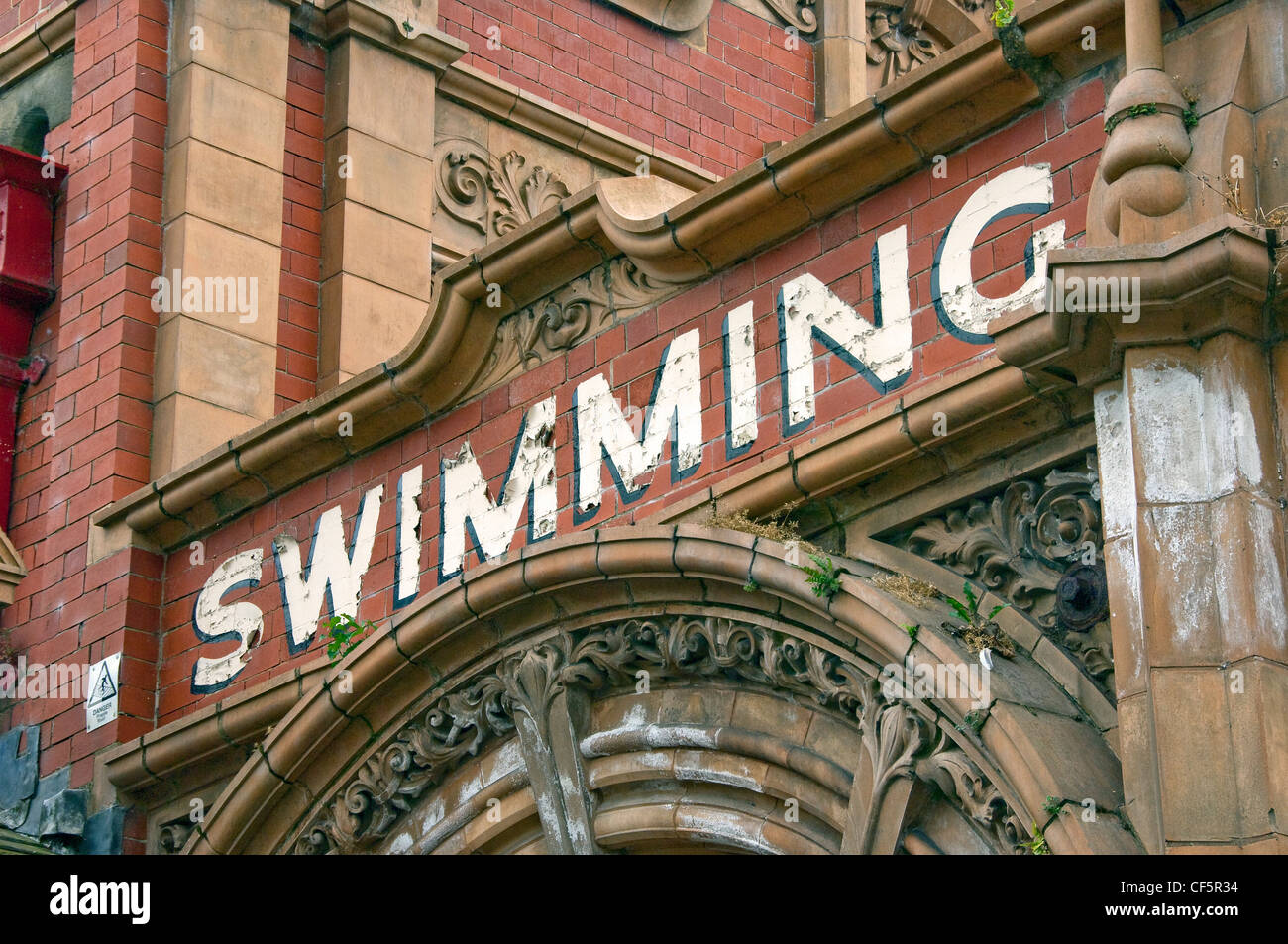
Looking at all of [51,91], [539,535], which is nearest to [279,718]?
[539,535]

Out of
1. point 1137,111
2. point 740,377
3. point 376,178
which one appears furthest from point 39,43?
point 1137,111

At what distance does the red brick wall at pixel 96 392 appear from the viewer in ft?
44.5

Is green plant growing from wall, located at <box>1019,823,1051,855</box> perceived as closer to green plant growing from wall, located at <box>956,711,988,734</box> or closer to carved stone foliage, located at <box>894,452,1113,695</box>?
green plant growing from wall, located at <box>956,711,988,734</box>

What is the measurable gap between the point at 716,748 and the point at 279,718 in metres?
2.90

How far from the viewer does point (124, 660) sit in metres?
13.4

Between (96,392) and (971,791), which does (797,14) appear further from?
(971,791)

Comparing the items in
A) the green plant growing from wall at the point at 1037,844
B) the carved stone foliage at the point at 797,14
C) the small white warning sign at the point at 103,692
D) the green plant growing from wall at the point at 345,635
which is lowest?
the green plant growing from wall at the point at 1037,844

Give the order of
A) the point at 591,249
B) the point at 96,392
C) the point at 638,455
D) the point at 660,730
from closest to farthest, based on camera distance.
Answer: the point at 660,730, the point at 638,455, the point at 591,249, the point at 96,392

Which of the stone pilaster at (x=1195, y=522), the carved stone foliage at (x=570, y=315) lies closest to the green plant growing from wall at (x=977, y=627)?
the stone pilaster at (x=1195, y=522)

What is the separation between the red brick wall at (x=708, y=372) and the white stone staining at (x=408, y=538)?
0.20 feet

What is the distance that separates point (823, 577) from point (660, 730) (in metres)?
1.32

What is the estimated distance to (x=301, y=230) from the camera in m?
15.6

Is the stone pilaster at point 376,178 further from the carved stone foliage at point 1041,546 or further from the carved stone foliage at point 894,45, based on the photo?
the carved stone foliage at point 1041,546

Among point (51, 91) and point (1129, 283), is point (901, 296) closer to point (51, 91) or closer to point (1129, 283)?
point (1129, 283)
